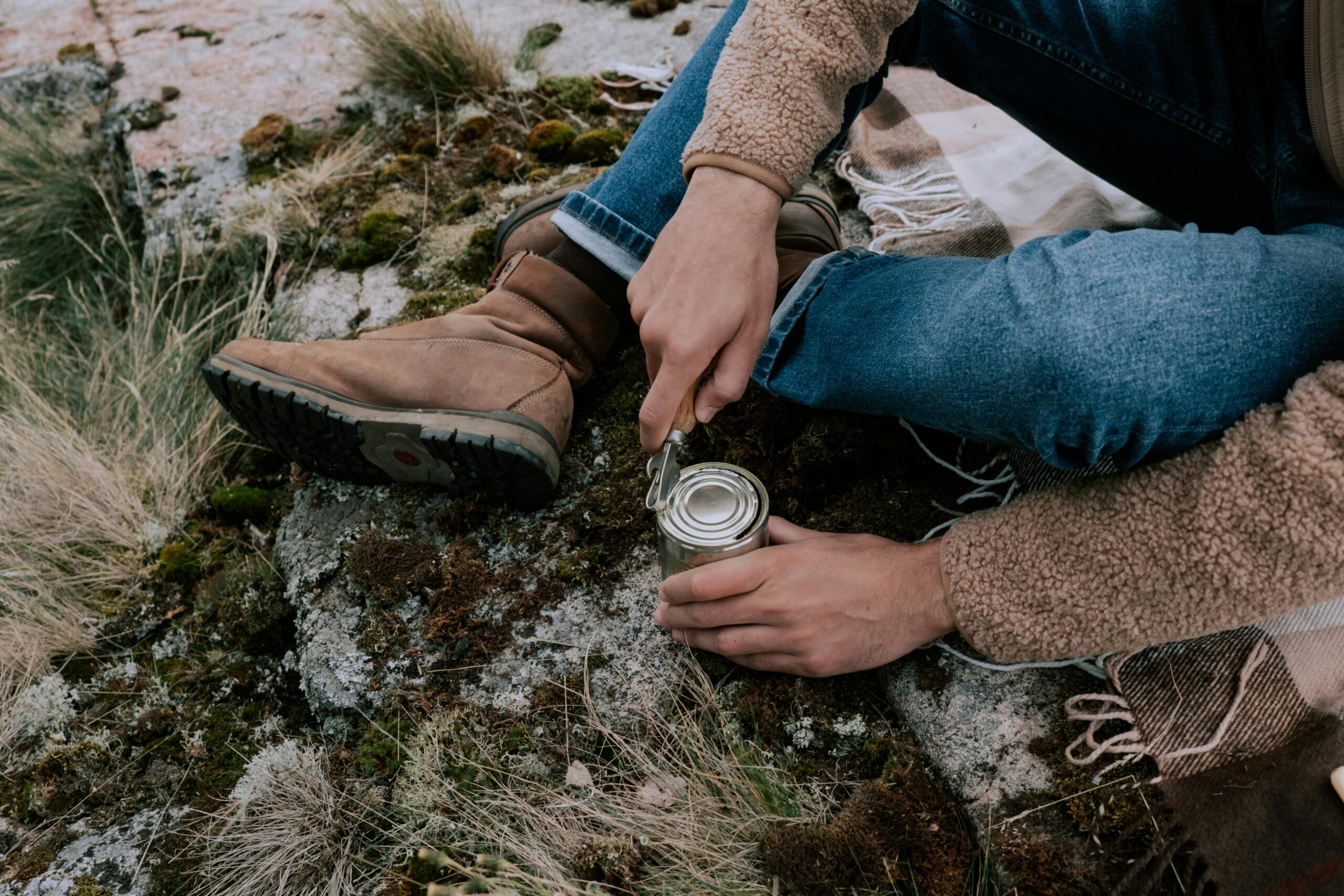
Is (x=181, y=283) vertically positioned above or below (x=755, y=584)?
below

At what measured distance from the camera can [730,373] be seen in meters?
1.61

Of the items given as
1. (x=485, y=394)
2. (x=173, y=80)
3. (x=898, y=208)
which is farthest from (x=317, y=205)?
(x=898, y=208)

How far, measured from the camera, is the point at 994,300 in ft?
4.89

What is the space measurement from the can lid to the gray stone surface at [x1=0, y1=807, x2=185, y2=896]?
130 centimetres

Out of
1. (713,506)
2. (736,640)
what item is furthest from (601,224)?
(736,640)

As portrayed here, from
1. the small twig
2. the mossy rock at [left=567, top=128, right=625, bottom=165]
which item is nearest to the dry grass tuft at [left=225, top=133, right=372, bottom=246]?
the mossy rock at [left=567, top=128, right=625, bottom=165]

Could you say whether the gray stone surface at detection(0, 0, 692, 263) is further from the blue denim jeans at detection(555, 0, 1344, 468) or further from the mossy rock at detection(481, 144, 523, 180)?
the blue denim jeans at detection(555, 0, 1344, 468)

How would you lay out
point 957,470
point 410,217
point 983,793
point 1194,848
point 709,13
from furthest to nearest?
point 709,13, point 410,217, point 957,470, point 983,793, point 1194,848

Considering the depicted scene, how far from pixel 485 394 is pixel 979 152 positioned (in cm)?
188

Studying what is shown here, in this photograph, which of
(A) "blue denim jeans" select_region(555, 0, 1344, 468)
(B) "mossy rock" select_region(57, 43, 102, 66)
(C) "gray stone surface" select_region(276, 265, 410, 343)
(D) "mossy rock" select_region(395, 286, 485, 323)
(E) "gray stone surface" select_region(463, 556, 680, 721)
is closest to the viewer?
(A) "blue denim jeans" select_region(555, 0, 1344, 468)

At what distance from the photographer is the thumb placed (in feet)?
5.80

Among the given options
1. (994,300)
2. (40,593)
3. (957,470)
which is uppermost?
(994,300)

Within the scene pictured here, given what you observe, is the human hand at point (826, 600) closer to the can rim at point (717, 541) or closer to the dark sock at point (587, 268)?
the can rim at point (717, 541)

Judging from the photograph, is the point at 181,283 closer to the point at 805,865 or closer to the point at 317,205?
the point at 317,205
